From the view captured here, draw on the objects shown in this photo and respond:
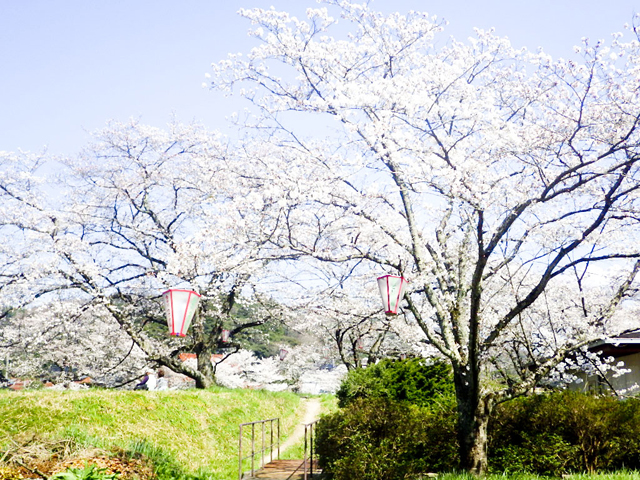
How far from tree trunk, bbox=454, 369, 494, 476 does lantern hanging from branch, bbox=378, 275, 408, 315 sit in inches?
57.9

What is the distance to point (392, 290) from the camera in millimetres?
8469

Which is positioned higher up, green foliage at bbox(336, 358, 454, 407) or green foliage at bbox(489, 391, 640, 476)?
green foliage at bbox(336, 358, 454, 407)

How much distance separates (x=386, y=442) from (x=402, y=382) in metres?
3.62

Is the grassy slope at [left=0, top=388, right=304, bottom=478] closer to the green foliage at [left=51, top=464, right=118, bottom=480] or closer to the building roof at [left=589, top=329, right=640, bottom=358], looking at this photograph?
the green foliage at [left=51, top=464, right=118, bottom=480]

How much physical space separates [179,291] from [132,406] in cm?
560

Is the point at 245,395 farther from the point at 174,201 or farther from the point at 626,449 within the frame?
the point at 626,449

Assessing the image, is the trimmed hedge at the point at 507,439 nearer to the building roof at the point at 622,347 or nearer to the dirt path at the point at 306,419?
the building roof at the point at 622,347

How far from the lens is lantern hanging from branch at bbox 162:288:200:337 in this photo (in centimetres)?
718

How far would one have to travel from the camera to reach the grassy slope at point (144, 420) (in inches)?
368

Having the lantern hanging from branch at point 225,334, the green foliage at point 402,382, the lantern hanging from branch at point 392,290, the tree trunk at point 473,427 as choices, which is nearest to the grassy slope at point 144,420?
the green foliage at point 402,382

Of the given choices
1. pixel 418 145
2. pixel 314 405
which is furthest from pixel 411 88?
pixel 314 405

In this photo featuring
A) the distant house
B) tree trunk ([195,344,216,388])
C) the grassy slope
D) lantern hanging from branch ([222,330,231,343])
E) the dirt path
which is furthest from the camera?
lantern hanging from branch ([222,330,231,343])

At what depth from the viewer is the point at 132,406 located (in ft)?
37.8

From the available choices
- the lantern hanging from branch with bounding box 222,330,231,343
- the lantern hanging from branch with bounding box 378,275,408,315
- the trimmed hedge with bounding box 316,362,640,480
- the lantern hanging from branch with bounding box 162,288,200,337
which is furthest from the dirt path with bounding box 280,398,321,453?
the lantern hanging from branch with bounding box 162,288,200,337
